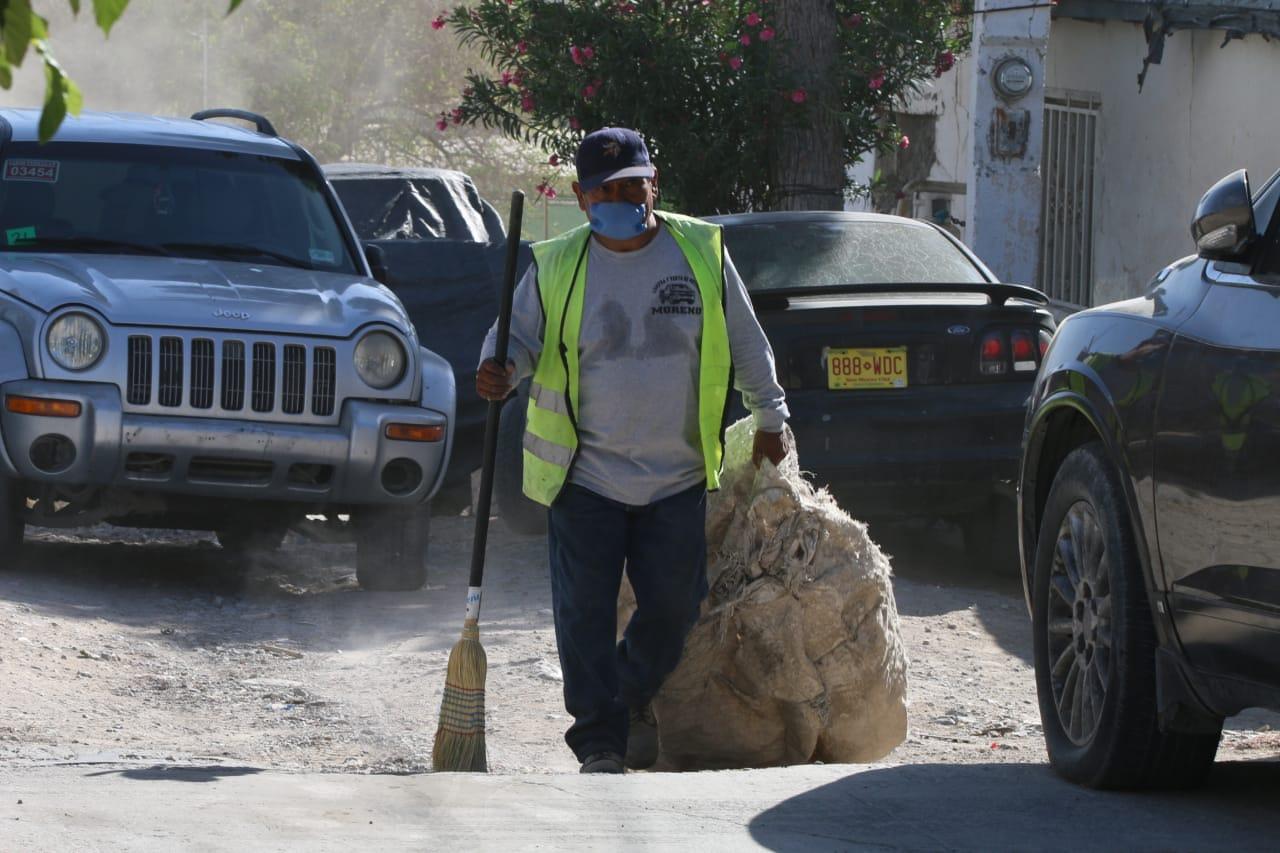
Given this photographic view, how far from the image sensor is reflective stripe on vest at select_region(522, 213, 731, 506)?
5426 millimetres

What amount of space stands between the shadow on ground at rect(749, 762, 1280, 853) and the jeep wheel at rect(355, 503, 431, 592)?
4.05m

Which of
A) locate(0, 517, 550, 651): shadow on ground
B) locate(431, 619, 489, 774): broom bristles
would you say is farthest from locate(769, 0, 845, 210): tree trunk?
locate(431, 619, 489, 774): broom bristles

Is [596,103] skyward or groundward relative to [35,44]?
skyward

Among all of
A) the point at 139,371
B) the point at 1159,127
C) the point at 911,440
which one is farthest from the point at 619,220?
the point at 1159,127

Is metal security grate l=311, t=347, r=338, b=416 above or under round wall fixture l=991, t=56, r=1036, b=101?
under

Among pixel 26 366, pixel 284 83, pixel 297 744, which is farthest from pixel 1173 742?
pixel 284 83

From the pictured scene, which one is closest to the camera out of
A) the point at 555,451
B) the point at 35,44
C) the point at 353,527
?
the point at 35,44

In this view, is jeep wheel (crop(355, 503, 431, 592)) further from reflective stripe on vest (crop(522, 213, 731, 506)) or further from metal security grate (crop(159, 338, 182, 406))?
reflective stripe on vest (crop(522, 213, 731, 506))

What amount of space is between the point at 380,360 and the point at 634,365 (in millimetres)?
3246

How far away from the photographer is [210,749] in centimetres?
599

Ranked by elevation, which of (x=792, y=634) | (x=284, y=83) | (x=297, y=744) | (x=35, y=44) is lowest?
(x=297, y=744)

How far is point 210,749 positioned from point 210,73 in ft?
141

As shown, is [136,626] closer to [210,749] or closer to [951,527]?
[210,749]

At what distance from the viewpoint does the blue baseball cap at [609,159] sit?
5.37m
